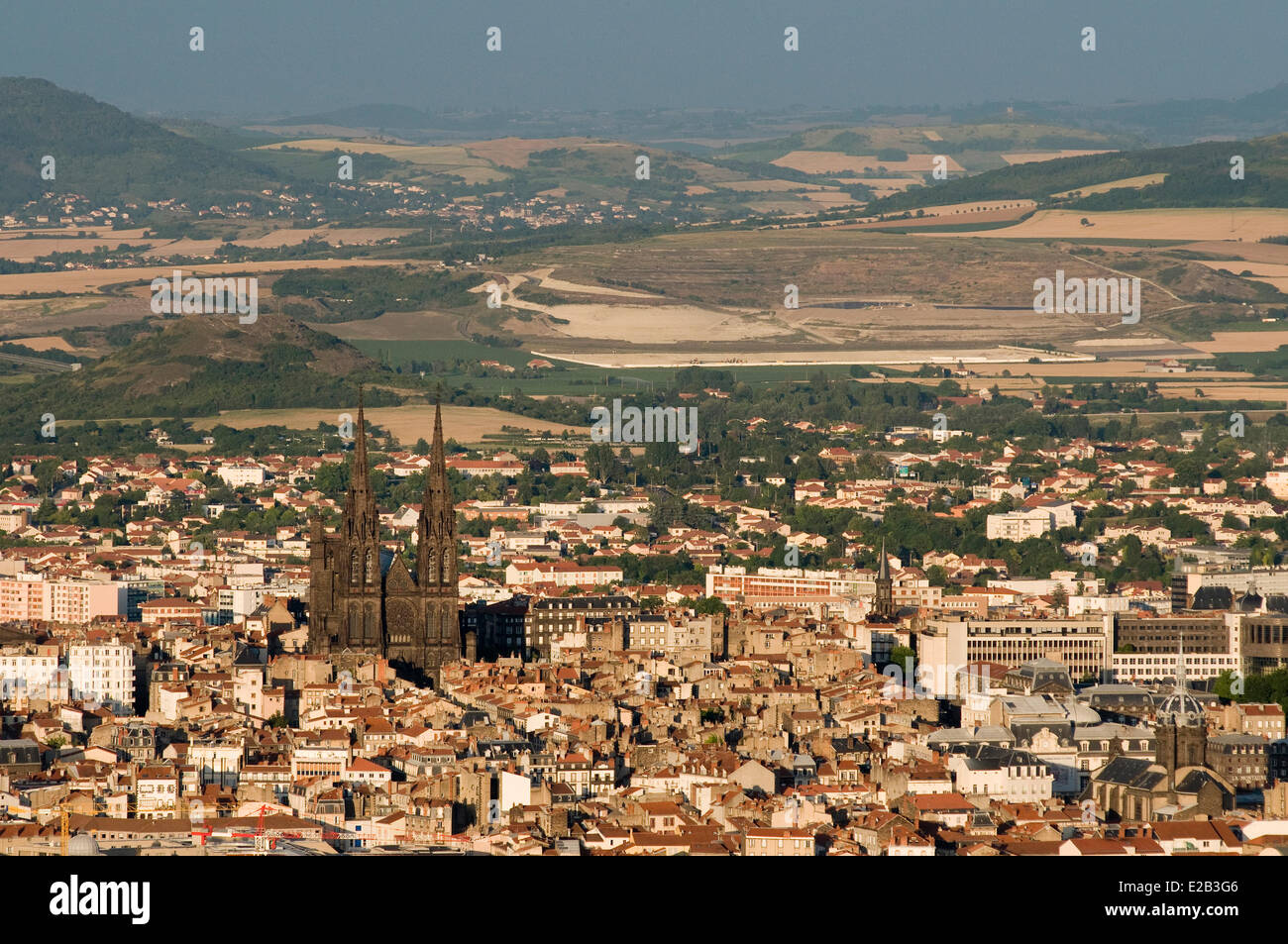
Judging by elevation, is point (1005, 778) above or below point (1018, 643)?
below

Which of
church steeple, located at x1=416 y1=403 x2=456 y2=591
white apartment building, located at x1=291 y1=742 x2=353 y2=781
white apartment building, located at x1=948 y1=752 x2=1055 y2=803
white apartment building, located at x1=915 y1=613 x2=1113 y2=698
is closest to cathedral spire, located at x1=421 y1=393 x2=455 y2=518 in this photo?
church steeple, located at x1=416 y1=403 x2=456 y2=591

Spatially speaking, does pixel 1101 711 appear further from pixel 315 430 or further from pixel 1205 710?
pixel 315 430

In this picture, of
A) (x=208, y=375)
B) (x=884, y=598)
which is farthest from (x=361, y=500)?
(x=208, y=375)

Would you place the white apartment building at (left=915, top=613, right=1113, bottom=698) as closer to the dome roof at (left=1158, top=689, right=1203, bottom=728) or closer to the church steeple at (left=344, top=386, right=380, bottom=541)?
the church steeple at (left=344, top=386, right=380, bottom=541)

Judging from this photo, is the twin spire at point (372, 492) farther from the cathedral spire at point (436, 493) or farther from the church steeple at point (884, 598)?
the church steeple at point (884, 598)

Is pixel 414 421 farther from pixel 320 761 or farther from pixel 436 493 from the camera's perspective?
pixel 320 761

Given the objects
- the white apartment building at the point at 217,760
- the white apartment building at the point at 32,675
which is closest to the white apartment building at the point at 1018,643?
the white apartment building at the point at 32,675

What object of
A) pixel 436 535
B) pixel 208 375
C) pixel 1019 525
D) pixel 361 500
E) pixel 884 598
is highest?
pixel 208 375
